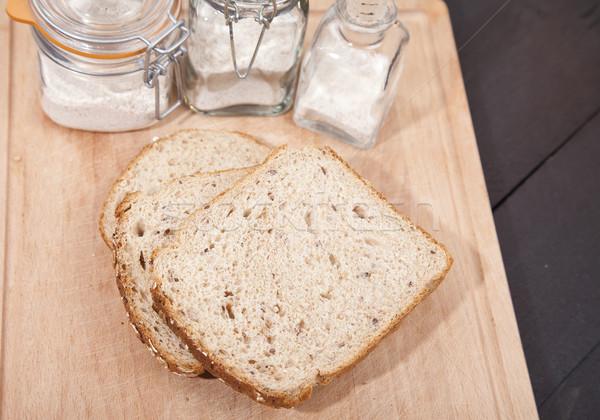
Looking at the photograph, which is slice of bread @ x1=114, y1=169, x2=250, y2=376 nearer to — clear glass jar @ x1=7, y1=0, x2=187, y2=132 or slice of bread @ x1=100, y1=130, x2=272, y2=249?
slice of bread @ x1=100, y1=130, x2=272, y2=249

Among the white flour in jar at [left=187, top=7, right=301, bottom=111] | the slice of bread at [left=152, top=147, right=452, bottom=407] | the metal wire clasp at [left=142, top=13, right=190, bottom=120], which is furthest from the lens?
the white flour in jar at [left=187, top=7, right=301, bottom=111]

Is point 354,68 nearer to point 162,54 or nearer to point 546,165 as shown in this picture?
point 162,54

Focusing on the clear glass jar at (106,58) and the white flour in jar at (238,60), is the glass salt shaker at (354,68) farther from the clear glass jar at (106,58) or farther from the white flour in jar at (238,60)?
the clear glass jar at (106,58)

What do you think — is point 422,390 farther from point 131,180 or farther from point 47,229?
point 47,229

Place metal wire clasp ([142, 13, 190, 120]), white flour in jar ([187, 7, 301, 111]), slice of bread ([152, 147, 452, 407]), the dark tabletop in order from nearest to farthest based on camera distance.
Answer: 1. slice of bread ([152, 147, 452, 407])
2. metal wire clasp ([142, 13, 190, 120])
3. white flour in jar ([187, 7, 301, 111])
4. the dark tabletop

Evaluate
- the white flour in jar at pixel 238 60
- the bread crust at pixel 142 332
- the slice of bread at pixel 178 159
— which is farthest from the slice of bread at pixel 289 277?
the white flour in jar at pixel 238 60

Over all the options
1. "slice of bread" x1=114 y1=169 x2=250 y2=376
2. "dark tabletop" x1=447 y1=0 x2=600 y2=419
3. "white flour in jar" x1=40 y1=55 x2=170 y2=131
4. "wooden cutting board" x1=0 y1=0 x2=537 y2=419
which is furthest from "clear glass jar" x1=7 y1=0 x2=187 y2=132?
"dark tabletop" x1=447 y1=0 x2=600 y2=419

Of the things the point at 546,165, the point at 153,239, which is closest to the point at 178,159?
the point at 153,239
